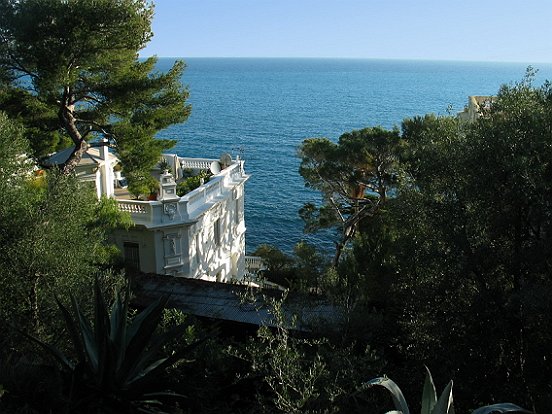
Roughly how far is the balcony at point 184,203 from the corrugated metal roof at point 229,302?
17.7 feet

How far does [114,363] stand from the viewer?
719cm

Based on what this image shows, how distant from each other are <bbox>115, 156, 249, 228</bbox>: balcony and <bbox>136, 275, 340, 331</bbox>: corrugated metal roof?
17.7ft

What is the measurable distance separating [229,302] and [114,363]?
4.19m

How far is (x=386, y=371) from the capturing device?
26.0 feet

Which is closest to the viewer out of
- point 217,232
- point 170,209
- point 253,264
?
point 170,209

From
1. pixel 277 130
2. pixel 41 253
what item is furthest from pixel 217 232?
pixel 277 130

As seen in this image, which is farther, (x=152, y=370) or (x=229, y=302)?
(x=229, y=302)

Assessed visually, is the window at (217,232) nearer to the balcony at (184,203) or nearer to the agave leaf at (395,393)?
the balcony at (184,203)

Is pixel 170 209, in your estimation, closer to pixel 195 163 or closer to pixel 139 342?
pixel 195 163

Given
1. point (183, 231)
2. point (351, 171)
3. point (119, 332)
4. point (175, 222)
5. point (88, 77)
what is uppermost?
point (88, 77)

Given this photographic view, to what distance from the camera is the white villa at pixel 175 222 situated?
18.6 metres

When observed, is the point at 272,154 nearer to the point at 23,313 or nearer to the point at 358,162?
the point at 358,162

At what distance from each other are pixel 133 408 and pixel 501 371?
4.33 metres

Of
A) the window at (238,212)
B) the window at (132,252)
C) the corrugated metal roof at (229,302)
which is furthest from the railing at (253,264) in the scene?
the corrugated metal roof at (229,302)
